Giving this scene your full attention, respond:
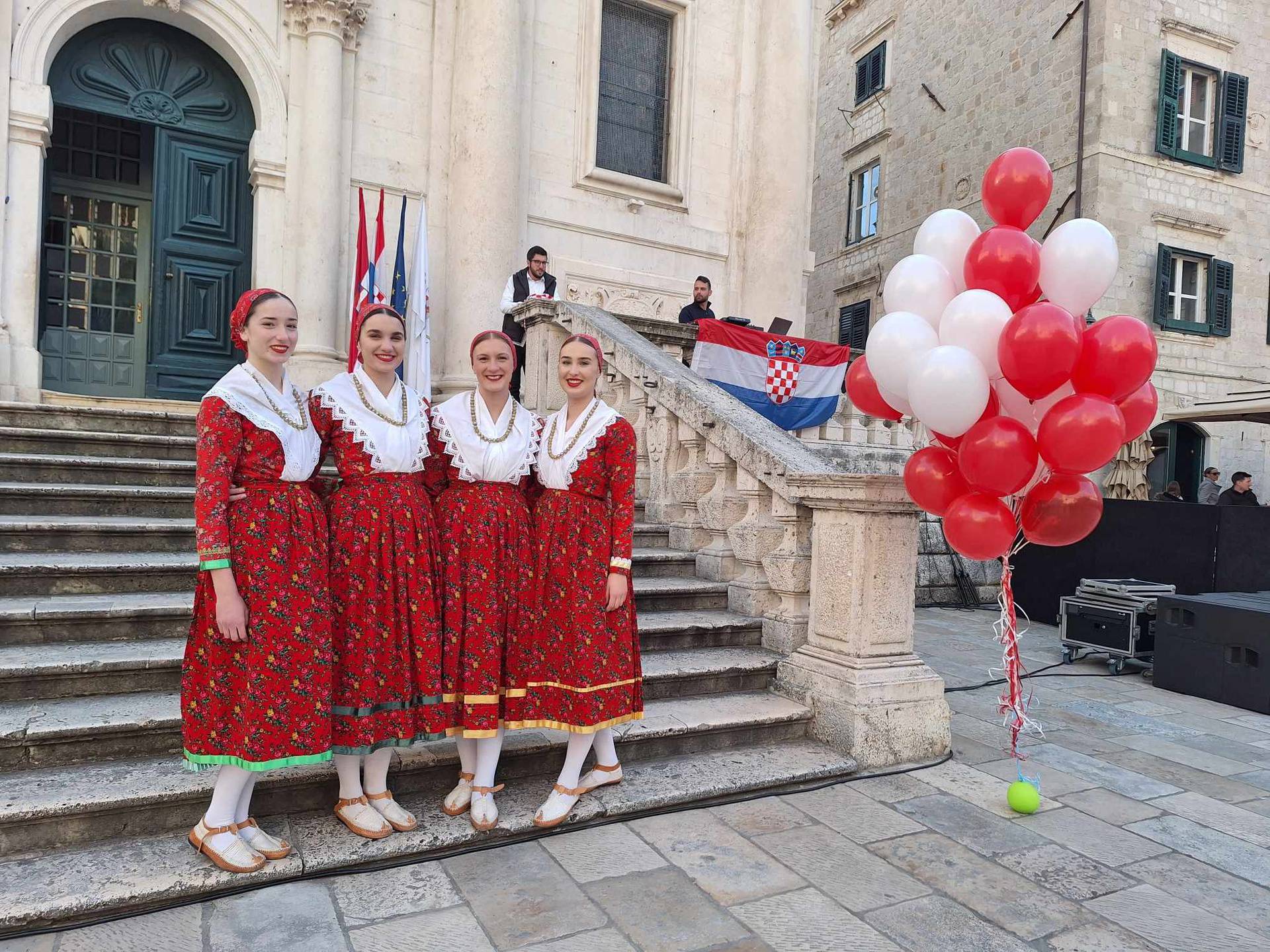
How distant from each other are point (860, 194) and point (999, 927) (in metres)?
20.2

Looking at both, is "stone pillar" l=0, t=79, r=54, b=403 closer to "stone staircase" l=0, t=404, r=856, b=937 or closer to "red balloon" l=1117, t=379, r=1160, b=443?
"stone staircase" l=0, t=404, r=856, b=937

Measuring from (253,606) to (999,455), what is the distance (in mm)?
2638

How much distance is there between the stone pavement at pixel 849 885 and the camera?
258 centimetres

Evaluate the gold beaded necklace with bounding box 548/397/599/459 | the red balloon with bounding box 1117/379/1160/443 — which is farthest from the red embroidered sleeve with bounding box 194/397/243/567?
the red balloon with bounding box 1117/379/1160/443

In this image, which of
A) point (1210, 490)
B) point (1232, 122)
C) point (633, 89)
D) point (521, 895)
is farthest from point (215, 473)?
point (1232, 122)

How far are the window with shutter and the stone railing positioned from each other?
16.9 meters

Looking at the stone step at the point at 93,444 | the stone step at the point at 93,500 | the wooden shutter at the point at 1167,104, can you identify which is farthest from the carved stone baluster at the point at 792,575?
the wooden shutter at the point at 1167,104

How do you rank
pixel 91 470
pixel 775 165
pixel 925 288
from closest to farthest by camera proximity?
1. pixel 925 288
2. pixel 91 470
3. pixel 775 165

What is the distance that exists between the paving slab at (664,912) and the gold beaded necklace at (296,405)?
6.01 ft

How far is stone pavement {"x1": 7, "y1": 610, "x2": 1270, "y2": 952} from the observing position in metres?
2.58

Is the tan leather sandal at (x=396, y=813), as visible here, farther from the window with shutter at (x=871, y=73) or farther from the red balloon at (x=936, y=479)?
the window with shutter at (x=871, y=73)

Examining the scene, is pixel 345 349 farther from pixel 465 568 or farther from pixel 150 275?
pixel 465 568

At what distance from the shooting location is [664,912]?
8.99ft

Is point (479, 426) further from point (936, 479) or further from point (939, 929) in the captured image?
point (939, 929)
